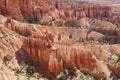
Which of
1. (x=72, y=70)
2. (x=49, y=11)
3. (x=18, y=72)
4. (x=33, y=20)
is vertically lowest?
(x=72, y=70)

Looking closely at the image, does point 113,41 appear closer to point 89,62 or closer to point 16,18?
point 16,18

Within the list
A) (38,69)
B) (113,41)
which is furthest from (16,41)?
(113,41)

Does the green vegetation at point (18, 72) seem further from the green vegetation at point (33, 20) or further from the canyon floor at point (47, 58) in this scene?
the green vegetation at point (33, 20)

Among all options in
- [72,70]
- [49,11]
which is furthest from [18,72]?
[49,11]

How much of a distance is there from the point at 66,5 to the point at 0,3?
46653mm

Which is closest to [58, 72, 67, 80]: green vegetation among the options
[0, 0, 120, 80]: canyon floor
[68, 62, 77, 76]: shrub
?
[0, 0, 120, 80]: canyon floor

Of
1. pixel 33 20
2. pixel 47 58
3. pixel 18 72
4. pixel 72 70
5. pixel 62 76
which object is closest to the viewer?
pixel 18 72

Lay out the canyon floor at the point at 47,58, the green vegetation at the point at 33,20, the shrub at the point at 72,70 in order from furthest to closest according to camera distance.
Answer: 1. the green vegetation at the point at 33,20
2. the shrub at the point at 72,70
3. the canyon floor at the point at 47,58

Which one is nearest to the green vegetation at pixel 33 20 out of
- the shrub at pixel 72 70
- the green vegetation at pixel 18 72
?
the shrub at pixel 72 70

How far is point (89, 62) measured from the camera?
68.3 meters

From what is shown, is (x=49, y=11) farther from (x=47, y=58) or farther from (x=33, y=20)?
(x=47, y=58)

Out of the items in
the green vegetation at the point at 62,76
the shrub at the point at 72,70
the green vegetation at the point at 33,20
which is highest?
the green vegetation at the point at 33,20

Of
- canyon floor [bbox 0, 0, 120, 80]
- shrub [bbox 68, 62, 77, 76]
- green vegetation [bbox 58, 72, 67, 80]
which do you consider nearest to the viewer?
green vegetation [bbox 58, 72, 67, 80]

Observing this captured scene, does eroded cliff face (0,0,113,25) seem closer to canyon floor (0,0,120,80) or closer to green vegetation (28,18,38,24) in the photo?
green vegetation (28,18,38,24)
